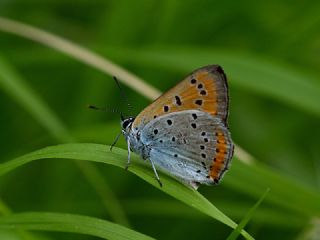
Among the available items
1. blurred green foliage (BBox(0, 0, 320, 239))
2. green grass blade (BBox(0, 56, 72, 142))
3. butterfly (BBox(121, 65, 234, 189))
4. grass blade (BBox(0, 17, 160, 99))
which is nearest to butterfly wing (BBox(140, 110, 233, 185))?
butterfly (BBox(121, 65, 234, 189))

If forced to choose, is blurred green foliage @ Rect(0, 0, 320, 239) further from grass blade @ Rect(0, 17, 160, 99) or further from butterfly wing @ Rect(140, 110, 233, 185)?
butterfly wing @ Rect(140, 110, 233, 185)

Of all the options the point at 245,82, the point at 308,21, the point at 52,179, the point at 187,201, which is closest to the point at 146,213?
the point at 52,179

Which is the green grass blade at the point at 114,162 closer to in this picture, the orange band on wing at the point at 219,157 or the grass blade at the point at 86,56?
the orange band on wing at the point at 219,157

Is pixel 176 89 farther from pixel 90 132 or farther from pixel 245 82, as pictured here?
pixel 245 82

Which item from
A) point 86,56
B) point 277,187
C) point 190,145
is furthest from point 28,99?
point 277,187

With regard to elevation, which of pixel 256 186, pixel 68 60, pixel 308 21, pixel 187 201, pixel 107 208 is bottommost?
pixel 187 201

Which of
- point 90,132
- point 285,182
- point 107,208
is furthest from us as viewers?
point 107,208

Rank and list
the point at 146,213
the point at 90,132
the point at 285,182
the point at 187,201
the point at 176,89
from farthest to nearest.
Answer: the point at 146,213 < the point at 90,132 < the point at 285,182 < the point at 176,89 < the point at 187,201

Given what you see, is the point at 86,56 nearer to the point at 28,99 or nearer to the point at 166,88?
the point at 28,99

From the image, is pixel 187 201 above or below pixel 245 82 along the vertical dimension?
below
